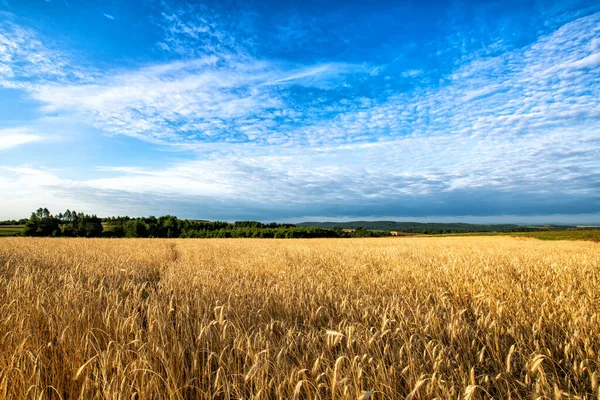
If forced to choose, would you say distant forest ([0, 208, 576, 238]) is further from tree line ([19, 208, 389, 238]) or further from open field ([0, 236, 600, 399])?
open field ([0, 236, 600, 399])

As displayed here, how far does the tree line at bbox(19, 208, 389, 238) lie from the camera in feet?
242

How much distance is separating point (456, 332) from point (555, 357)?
933mm

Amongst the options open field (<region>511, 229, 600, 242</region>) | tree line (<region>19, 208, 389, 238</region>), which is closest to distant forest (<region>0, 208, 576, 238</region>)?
tree line (<region>19, 208, 389, 238</region>)

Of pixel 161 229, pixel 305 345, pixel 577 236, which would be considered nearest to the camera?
pixel 305 345

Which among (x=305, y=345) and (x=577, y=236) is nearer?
(x=305, y=345)

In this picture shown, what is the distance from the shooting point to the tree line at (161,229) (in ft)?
242

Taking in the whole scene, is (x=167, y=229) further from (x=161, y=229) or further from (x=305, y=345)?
(x=305, y=345)

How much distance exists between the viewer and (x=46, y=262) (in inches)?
380

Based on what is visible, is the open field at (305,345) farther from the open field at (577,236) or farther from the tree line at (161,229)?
the tree line at (161,229)

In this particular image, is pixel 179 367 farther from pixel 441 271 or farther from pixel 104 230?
pixel 104 230

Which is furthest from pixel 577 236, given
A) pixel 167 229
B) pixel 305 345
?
pixel 167 229

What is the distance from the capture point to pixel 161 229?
86438mm

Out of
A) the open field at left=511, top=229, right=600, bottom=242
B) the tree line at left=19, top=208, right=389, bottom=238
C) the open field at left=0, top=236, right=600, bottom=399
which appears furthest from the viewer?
the tree line at left=19, top=208, right=389, bottom=238

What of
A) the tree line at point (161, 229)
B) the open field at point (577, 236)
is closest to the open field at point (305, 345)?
the open field at point (577, 236)
